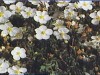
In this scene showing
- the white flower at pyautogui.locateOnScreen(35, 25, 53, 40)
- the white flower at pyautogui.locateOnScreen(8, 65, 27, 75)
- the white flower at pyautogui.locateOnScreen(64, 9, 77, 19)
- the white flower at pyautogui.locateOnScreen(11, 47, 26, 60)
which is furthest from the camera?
the white flower at pyautogui.locateOnScreen(64, 9, 77, 19)

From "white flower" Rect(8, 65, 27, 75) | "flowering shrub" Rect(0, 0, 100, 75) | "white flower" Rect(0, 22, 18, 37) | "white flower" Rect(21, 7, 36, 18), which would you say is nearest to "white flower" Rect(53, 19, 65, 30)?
"flowering shrub" Rect(0, 0, 100, 75)

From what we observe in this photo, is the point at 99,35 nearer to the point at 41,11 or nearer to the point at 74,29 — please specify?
the point at 74,29

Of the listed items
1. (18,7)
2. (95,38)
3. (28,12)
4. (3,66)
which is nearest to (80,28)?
(95,38)

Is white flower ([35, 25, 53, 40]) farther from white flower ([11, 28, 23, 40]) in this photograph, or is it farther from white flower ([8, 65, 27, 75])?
white flower ([8, 65, 27, 75])

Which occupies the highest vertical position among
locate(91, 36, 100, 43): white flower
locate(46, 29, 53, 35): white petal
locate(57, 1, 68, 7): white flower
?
locate(57, 1, 68, 7): white flower

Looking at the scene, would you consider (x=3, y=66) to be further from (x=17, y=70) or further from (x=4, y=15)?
(x=4, y=15)

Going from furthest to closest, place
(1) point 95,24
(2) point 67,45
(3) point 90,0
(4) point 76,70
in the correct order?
1. (3) point 90,0
2. (1) point 95,24
3. (2) point 67,45
4. (4) point 76,70

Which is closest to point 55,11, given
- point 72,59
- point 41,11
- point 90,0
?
point 41,11
